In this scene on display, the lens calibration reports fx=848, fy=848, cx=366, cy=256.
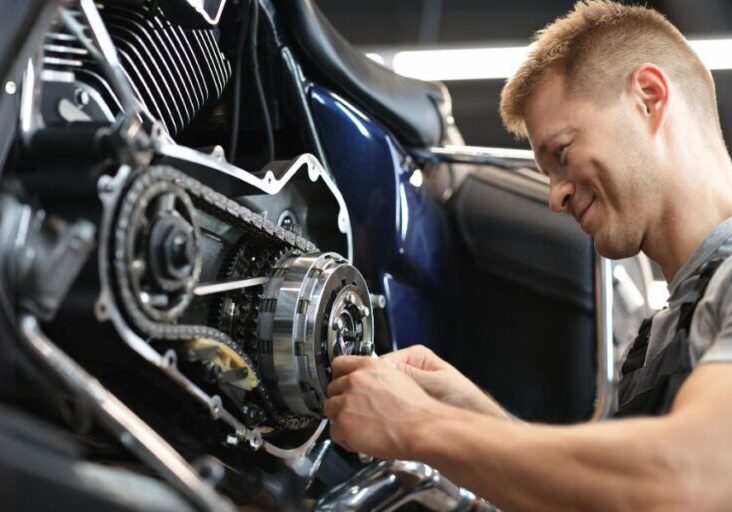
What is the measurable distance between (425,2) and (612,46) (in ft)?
8.36

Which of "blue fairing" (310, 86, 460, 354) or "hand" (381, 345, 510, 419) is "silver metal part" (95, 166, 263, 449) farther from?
"blue fairing" (310, 86, 460, 354)

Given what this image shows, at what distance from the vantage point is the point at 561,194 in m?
1.10

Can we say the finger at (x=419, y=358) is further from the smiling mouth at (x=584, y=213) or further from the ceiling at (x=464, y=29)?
the ceiling at (x=464, y=29)

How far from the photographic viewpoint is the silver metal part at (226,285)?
0.82 m

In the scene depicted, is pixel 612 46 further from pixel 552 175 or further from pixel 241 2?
pixel 241 2

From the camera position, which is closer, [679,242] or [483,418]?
[483,418]

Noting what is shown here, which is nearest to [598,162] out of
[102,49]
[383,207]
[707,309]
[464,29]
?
[707,309]

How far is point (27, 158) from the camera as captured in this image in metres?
0.70

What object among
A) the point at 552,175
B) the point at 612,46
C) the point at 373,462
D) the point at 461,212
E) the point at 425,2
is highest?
the point at 425,2

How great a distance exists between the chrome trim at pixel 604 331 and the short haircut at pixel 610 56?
355 mm

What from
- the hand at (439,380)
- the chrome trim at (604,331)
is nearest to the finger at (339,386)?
the hand at (439,380)

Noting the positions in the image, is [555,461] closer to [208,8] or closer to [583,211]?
[583,211]

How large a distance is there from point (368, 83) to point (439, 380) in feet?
1.60

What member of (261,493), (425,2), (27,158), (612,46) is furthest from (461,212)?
(425,2)
